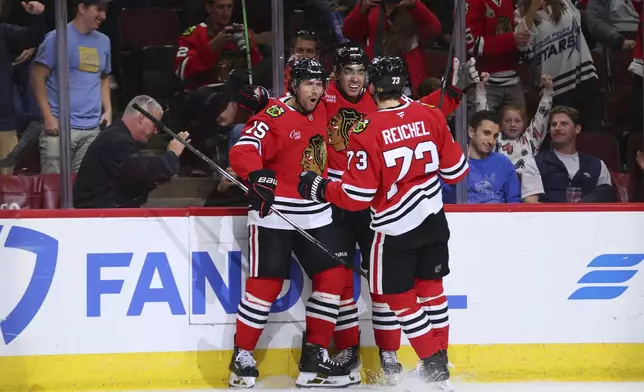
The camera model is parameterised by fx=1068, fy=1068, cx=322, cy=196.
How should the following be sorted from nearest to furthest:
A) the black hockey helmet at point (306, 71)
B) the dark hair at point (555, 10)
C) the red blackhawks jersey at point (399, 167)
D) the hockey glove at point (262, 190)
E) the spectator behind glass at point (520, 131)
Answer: the red blackhawks jersey at point (399, 167) < the hockey glove at point (262, 190) < the black hockey helmet at point (306, 71) < the spectator behind glass at point (520, 131) < the dark hair at point (555, 10)

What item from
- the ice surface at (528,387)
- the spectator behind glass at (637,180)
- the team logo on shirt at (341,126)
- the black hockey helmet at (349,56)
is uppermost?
the black hockey helmet at (349,56)

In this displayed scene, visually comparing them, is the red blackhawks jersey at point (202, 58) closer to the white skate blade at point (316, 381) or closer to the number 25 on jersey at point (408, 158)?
the number 25 on jersey at point (408, 158)

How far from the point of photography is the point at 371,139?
3.94m

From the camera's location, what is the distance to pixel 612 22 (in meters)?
4.89

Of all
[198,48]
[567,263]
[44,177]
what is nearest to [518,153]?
[567,263]

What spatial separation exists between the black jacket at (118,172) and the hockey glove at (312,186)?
812 millimetres

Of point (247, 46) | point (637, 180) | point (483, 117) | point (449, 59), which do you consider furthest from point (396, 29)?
point (637, 180)

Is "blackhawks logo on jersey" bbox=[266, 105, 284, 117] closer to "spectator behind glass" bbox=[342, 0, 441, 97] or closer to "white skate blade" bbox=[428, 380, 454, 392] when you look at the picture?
"spectator behind glass" bbox=[342, 0, 441, 97]

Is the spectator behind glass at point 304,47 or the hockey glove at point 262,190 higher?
the spectator behind glass at point 304,47

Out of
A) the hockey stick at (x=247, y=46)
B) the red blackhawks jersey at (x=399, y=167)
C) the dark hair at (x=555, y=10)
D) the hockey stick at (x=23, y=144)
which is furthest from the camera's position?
the dark hair at (x=555, y=10)

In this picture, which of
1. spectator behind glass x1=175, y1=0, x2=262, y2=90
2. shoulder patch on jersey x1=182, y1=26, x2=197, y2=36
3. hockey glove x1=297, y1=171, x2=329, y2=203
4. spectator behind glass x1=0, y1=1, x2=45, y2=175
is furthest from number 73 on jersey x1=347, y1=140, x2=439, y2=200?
spectator behind glass x1=0, y1=1, x2=45, y2=175

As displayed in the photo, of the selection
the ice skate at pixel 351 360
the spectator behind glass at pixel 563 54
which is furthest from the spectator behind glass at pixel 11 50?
the spectator behind glass at pixel 563 54

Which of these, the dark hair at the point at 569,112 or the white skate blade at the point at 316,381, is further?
the dark hair at the point at 569,112

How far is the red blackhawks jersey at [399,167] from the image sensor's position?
395cm
